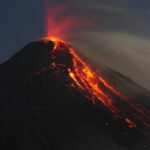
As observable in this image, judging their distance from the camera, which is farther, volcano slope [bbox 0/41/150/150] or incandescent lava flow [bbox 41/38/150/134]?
incandescent lava flow [bbox 41/38/150/134]

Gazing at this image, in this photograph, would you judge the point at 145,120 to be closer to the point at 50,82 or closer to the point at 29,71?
the point at 50,82

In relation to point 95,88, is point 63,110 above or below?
below

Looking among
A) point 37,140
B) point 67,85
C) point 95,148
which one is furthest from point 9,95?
point 95,148

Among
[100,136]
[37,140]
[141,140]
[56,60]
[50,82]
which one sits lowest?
[37,140]

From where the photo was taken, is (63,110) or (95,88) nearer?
(63,110)

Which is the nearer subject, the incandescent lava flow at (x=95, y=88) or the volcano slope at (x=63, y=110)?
the volcano slope at (x=63, y=110)

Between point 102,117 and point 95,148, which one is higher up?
point 102,117
